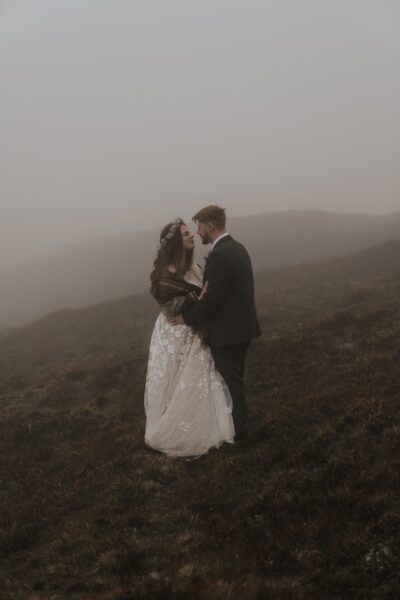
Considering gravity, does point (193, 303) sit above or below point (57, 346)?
above

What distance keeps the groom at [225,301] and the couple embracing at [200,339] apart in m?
0.02

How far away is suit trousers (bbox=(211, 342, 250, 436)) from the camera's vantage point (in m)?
9.34

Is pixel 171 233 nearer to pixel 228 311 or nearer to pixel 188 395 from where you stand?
pixel 228 311

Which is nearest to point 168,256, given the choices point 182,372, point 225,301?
point 225,301

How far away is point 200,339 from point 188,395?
1058mm

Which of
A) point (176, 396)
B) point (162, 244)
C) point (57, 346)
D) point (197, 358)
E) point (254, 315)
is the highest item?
point (162, 244)

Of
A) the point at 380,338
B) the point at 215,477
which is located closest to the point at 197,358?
the point at 215,477

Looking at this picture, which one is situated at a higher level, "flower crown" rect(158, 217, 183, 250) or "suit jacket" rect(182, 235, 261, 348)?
"flower crown" rect(158, 217, 183, 250)

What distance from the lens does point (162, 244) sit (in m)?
9.48

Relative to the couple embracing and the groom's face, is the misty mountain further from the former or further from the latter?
the groom's face

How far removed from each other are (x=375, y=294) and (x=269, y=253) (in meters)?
29.3

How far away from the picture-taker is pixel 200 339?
31.9 feet

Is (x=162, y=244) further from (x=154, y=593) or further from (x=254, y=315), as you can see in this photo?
(x=154, y=593)

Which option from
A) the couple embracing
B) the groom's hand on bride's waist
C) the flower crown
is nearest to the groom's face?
the couple embracing
